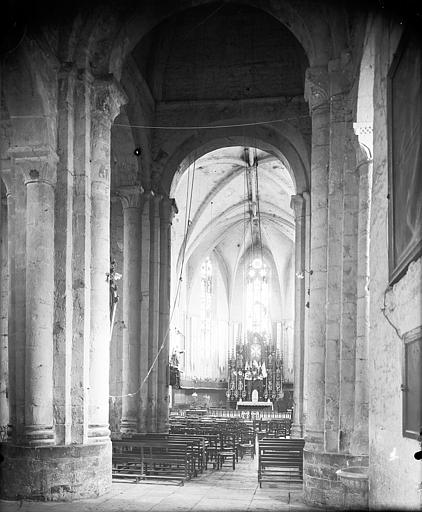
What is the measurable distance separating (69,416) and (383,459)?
6.74 meters

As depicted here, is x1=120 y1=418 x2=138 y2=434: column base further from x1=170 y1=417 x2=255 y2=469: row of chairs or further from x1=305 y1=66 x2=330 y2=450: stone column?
x1=305 y1=66 x2=330 y2=450: stone column

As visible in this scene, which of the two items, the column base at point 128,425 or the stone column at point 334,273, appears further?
the column base at point 128,425

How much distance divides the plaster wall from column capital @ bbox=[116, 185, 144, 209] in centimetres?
1214

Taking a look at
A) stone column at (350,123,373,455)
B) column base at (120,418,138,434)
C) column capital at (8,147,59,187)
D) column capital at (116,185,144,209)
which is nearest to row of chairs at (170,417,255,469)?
column base at (120,418,138,434)

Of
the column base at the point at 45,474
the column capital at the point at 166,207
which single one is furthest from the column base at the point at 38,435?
the column capital at the point at 166,207

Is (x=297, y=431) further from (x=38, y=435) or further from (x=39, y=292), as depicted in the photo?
(x=39, y=292)

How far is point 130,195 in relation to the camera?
66.2 ft

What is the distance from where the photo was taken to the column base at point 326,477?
37.1ft

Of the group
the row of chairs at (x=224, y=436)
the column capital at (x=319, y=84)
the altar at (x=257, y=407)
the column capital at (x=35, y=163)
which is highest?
the column capital at (x=319, y=84)

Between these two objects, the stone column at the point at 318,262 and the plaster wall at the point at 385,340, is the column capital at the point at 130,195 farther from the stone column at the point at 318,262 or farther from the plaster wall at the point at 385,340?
the plaster wall at the point at 385,340

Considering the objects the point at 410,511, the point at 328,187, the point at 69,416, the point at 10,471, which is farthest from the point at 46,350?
the point at 410,511

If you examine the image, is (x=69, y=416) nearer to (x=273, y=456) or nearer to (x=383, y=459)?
(x=273, y=456)

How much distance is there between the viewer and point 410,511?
5926 millimetres

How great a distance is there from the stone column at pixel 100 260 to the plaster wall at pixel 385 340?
20.4ft
